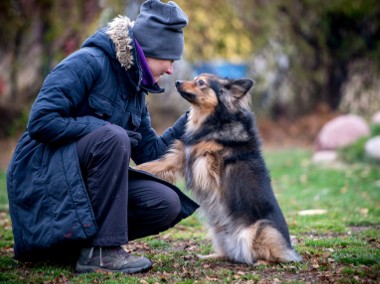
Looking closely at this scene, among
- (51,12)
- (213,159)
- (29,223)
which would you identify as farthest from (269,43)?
(29,223)

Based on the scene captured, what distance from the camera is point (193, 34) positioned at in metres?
14.2

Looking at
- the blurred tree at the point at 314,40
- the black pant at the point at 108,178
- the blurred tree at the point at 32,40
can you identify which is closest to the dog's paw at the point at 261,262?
the black pant at the point at 108,178

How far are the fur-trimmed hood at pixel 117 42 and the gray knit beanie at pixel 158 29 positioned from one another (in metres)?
0.11

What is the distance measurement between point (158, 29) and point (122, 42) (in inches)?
12.2

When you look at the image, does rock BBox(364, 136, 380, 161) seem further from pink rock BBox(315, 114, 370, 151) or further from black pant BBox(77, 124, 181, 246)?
black pant BBox(77, 124, 181, 246)

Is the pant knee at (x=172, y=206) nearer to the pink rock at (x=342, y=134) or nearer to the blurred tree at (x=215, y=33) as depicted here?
the pink rock at (x=342, y=134)

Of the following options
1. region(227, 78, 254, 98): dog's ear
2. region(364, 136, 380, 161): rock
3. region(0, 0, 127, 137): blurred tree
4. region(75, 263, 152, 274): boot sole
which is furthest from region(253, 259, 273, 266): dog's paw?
region(0, 0, 127, 137): blurred tree

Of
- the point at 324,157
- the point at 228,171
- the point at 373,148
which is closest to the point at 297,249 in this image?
the point at 228,171

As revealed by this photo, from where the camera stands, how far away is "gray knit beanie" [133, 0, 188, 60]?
13.9ft

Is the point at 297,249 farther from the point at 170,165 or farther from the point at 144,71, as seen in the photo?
the point at 144,71

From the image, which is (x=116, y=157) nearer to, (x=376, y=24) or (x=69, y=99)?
(x=69, y=99)

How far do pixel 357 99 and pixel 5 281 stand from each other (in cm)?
1226

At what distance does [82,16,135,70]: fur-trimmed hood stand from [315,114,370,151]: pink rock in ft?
25.5

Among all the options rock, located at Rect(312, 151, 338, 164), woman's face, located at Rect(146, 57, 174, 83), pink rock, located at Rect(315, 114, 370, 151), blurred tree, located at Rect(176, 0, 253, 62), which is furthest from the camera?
blurred tree, located at Rect(176, 0, 253, 62)
